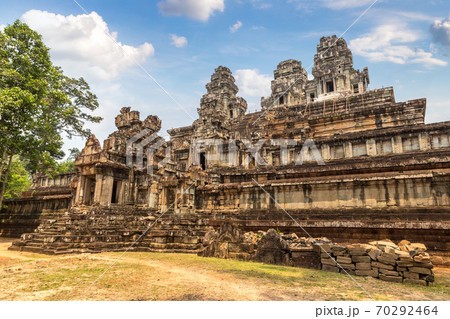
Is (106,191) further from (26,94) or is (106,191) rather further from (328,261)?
(328,261)

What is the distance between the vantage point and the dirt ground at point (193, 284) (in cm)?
517

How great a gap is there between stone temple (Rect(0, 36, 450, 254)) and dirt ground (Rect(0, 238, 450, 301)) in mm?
3900

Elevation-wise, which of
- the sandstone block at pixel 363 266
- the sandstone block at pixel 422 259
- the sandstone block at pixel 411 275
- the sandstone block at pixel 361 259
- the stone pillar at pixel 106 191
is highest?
the stone pillar at pixel 106 191

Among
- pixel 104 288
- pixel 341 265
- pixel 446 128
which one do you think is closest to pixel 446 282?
pixel 341 265

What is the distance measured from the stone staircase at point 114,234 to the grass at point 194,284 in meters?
3.93

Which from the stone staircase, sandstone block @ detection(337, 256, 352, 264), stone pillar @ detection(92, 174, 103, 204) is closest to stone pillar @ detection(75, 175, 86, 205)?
stone pillar @ detection(92, 174, 103, 204)

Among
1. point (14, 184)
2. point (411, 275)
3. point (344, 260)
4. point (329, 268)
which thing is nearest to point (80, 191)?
point (14, 184)

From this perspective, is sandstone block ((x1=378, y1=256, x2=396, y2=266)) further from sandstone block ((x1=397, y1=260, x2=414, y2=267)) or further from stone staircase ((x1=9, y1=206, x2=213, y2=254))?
stone staircase ((x1=9, y1=206, x2=213, y2=254))

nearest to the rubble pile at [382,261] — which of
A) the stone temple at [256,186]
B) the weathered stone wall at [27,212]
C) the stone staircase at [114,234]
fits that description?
the stone temple at [256,186]

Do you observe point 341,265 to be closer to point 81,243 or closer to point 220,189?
point 220,189

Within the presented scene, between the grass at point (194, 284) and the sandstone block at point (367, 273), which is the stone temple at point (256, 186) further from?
the sandstone block at point (367, 273)

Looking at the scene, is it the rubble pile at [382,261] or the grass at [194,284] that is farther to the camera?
the rubble pile at [382,261]

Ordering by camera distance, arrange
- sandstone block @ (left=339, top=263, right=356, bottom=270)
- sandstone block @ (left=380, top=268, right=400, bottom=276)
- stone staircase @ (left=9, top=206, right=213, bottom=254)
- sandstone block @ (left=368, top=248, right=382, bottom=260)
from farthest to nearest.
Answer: stone staircase @ (left=9, top=206, right=213, bottom=254)
sandstone block @ (left=339, top=263, right=356, bottom=270)
sandstone block @ (left=368, top=248, right=382, bottom=260)
sandstone block @ (left=380, top=268, right=400, bottom=276)

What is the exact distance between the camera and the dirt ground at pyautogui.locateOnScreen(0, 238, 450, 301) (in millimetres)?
5172
